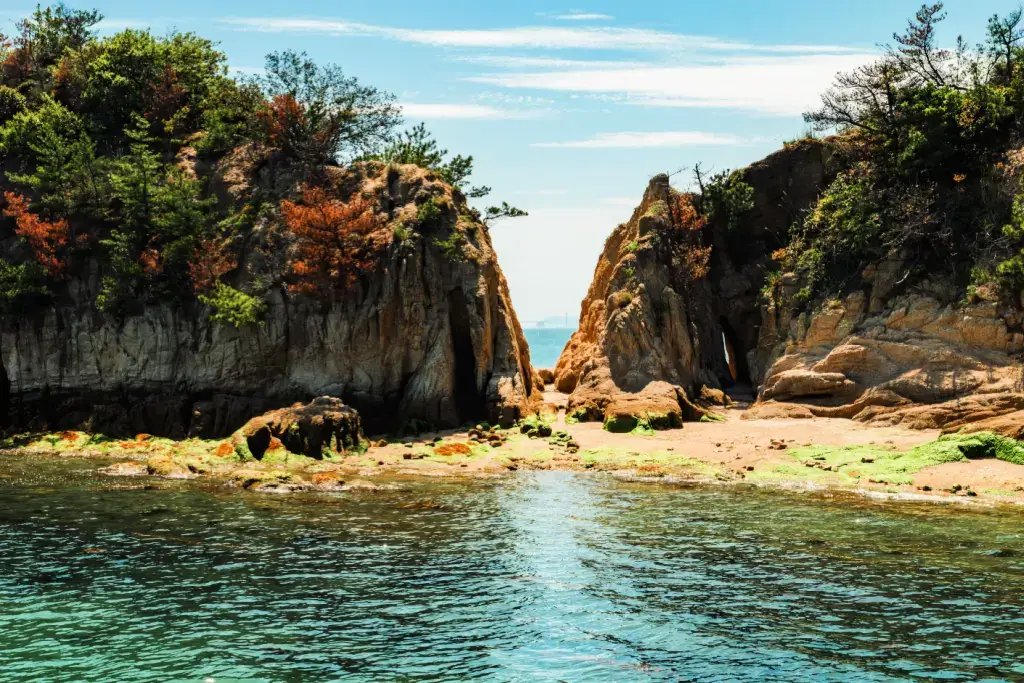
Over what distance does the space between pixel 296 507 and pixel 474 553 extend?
23.5ft

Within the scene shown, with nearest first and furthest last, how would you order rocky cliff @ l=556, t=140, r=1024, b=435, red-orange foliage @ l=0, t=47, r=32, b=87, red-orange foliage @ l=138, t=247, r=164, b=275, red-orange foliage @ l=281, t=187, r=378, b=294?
1. rocky cliff @ l=556, t=140, r=1024, b=435
2. red-orange foliage @ l=281, t=187, r=378, b=294
3. red-orange foliage @ l=138, t=247, r=164, b=275
4. red-orange foliage @ l=0, t=47, r=32, b=87

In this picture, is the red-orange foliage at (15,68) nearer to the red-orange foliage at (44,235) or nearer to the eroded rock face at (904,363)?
the red-orange foliage at (44,235)

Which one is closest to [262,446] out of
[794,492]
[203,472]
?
[203,472]

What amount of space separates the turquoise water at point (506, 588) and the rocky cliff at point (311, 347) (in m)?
10.8

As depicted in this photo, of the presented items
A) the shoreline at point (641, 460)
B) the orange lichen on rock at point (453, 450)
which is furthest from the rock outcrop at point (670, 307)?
the orange lichen on rock at point (453, 450)

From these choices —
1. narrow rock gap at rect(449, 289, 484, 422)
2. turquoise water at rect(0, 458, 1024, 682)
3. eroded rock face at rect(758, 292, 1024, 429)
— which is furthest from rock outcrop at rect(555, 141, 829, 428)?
turquoise water at rect(0, 458, 1024, 682)

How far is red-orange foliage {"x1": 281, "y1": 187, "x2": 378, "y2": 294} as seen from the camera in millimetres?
39125

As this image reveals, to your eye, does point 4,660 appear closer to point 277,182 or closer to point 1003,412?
point 1003,412

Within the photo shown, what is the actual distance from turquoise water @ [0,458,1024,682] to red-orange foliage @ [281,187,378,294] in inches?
516

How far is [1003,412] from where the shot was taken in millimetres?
31188

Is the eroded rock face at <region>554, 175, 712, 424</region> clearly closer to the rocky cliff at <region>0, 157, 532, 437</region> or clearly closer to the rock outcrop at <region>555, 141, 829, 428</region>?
the rock outcrop at <region>555, 141, 829, 428</region>

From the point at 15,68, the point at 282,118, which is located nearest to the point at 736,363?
the point at 282,118

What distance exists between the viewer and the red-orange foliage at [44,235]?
4222cm

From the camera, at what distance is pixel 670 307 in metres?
40.7
